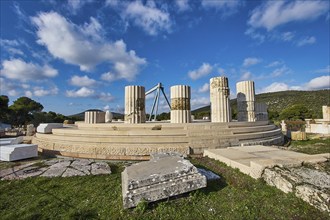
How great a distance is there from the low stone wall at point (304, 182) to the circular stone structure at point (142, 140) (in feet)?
13.2

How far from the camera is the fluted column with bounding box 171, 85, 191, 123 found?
38.3ft

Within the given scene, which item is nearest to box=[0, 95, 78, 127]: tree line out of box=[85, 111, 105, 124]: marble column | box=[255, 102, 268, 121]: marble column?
box=[85, 111, 105, 124]: marble column

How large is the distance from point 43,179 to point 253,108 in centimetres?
1486

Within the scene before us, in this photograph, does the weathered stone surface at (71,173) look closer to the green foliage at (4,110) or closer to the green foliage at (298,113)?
the green foliage at (4,110)

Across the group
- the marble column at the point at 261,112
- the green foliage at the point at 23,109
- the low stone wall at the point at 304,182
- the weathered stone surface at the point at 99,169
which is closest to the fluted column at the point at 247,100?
the marble column at the point at 261,112

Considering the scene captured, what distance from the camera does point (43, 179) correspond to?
201 inches

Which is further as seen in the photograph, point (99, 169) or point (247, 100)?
point (247, 100)

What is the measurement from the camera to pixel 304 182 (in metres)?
3.83

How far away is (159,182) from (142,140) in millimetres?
4727

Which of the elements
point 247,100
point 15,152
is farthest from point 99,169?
point 247,100

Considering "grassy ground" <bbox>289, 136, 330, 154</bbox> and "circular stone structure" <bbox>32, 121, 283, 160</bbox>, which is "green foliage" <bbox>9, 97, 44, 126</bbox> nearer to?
"circular stone structure" <bbox>32, 121, 283, 160</bbox>

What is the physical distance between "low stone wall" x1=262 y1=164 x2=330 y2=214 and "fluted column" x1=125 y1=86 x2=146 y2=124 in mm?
9246

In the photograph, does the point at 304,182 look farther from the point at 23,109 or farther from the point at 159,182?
the point at 23,109

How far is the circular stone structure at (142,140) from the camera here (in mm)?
8066
